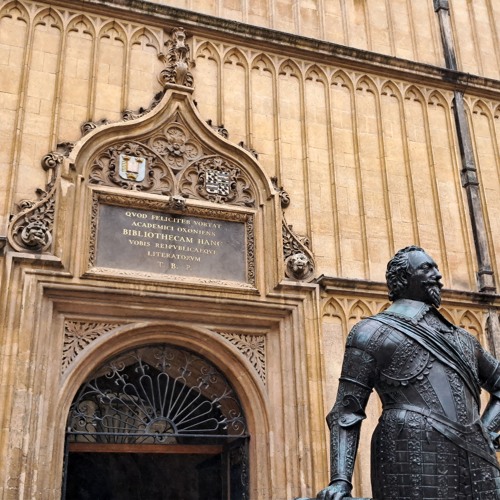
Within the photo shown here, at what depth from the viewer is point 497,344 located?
28.2ft

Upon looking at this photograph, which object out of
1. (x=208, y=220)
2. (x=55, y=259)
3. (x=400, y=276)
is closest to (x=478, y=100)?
(x=208, y=220)

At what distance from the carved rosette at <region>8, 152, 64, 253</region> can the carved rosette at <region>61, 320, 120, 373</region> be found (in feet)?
2.76

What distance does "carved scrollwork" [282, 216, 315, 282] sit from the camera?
7.96m

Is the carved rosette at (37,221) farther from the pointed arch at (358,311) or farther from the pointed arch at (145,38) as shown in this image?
the pointed arch at (358,311)

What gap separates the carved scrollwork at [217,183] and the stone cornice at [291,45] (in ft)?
6.06

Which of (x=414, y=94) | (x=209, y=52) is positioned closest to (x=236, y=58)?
(x=209, y=52)

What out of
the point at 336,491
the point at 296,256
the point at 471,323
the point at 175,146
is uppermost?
the point at 175,146

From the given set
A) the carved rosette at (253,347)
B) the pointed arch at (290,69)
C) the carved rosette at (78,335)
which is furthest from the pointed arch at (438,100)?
the carved rosette at (78,335)

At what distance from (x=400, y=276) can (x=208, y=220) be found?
4.66 meters

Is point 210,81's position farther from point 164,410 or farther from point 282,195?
point 164,410

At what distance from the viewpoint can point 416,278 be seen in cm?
351

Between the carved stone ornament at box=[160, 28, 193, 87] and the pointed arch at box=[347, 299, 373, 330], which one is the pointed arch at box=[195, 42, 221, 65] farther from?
the pointed arch at box=[347, 299, 373, 330]

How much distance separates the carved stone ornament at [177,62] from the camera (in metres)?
8.42

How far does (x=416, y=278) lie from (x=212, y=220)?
4714mm
